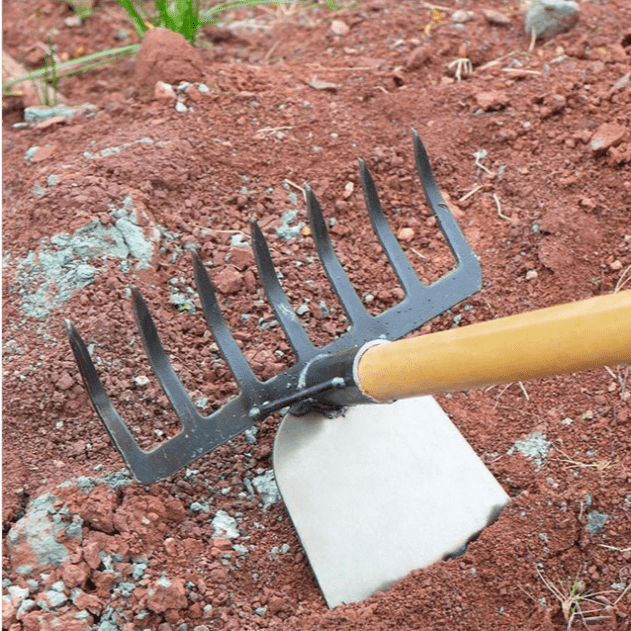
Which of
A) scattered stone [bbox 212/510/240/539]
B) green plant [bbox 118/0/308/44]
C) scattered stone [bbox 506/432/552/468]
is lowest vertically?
scattered stone [bbox 506/432/552/468]

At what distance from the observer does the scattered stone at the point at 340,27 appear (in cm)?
339

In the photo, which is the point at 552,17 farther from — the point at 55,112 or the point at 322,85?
the point at 55,112

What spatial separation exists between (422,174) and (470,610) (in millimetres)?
1044

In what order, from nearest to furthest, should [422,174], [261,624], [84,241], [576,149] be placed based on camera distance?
[261,624] < [422,174] < [84,241] < [576,149]

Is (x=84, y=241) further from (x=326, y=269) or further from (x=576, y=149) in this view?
(x=576, y=149)

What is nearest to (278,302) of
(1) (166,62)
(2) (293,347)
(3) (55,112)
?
(2) (293,347)

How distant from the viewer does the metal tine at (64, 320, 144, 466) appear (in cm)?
207

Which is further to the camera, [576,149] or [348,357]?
[576,149]

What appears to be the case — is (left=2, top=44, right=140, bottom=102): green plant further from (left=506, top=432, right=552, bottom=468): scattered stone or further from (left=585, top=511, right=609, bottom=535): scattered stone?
(left=585, top=511, right=609, bottom=535): scattered stone

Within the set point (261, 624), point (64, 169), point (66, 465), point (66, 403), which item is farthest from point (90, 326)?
point (261, 624)

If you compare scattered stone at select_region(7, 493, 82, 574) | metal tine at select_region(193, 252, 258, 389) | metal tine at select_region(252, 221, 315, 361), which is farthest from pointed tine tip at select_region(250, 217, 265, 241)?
scattered stone at select_region(7, 493, 82, 574)

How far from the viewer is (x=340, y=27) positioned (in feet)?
11.2

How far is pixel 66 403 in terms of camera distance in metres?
2.34

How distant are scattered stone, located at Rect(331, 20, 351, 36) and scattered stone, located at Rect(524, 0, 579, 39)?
2.08 ft
